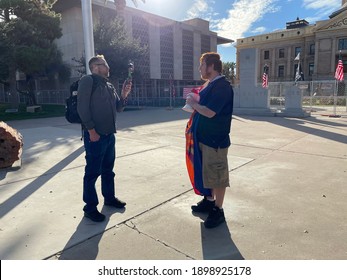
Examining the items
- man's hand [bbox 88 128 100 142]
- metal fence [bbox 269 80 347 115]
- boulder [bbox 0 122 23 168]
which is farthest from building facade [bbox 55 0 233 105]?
man's hand [bbox 88 128 100 142]

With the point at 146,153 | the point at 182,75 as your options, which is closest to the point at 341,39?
the point at 182,75

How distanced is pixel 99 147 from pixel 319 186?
3449 millimetres

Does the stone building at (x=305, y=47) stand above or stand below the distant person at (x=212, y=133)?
above

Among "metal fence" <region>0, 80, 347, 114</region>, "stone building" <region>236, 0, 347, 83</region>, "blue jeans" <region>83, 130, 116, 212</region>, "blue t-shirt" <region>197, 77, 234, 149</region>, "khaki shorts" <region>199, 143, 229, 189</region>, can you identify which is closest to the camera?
"blue t-shirt" <region>197, 77, 234, 149</region>

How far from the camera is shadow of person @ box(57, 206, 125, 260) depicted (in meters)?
2.70

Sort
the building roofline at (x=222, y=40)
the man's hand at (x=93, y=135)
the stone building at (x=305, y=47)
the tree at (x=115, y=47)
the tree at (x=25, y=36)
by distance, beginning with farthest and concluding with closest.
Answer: the building roofline at (x=222, y=40) → the stone building at (x=305, y=47) → the tree at (x=115, y=47) → the tree at (x=25, y=36) → the man's hand at (x=93, y=135)

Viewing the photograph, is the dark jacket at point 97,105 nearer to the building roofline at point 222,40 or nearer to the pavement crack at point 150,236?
the pavement crack at point 150,236

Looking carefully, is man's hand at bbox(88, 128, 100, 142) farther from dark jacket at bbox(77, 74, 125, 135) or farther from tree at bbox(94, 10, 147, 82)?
tree at bbox(94, 10, 147, 82)

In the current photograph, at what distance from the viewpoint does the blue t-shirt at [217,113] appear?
3064mm

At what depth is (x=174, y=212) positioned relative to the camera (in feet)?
12.0

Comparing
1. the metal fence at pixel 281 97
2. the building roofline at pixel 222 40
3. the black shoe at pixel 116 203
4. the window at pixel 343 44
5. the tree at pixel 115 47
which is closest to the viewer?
the black shoe at pixel 116 203

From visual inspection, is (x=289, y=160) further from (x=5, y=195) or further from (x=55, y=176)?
(x=5, y=195)

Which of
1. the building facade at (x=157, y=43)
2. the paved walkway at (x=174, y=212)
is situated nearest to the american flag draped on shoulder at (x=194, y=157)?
the paved walkway at (x=174, y=212)

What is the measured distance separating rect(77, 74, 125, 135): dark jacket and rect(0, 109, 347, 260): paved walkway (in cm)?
115
